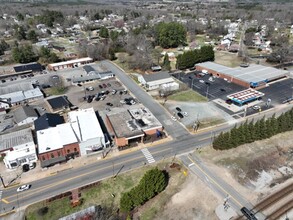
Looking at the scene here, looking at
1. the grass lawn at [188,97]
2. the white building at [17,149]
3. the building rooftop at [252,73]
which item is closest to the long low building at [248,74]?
the building rooftop at [252,73]

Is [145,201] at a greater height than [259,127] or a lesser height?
lesser

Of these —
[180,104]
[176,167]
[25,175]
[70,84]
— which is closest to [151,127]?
[176,167]

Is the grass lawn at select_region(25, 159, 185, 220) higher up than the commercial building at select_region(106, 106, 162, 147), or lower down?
lower down

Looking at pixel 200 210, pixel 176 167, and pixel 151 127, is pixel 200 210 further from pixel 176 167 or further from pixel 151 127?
pixel 151 127

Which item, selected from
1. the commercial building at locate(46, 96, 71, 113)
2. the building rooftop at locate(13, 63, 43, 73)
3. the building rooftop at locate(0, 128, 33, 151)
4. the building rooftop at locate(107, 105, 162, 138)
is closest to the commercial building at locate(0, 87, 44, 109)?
the commercial building at locate(46, 96, 71, 113)

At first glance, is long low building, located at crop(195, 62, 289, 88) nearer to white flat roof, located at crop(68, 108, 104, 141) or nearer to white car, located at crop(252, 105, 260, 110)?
white car, located at crop(252, 105, 260, 110)

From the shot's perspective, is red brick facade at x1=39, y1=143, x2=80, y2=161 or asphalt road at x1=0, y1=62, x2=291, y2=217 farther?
red brick facade at x1=39, y1=143, x2=80, y2=161
